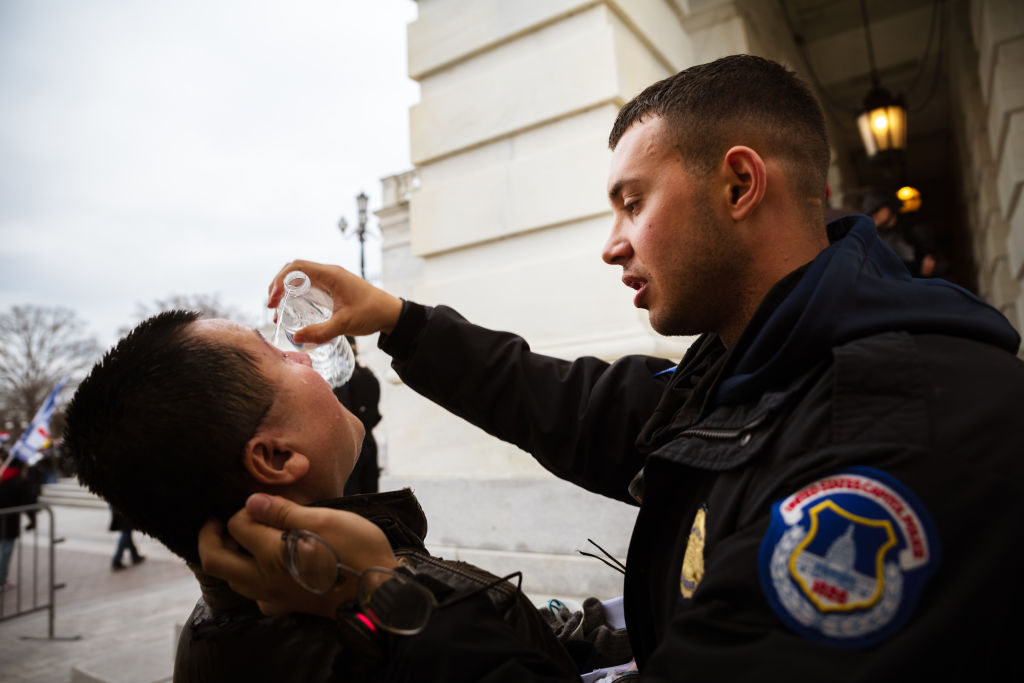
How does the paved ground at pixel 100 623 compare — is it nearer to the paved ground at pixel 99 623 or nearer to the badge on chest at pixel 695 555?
the paved ground at pixel 99 623

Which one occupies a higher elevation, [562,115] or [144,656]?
[562,115]

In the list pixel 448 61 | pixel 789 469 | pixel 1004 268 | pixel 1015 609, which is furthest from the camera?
pixel 1004 268

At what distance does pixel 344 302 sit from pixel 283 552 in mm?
999

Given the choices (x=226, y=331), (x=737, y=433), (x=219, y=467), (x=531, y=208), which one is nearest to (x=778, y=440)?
(x=737, y=433)

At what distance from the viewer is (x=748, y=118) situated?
5.26ft

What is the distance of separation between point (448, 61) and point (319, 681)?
4028 mm

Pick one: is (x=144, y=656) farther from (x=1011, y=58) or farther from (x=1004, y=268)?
(x=1004, y=268)

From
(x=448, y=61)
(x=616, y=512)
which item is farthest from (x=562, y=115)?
(x=616, y=512)

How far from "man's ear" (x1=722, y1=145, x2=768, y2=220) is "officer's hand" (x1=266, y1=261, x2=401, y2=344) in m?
1.07

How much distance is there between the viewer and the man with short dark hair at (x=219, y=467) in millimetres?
1251

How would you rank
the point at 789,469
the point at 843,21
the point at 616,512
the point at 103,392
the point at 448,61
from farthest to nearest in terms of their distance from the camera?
the point at 843,21 → the point at 448,61 → the point at 616,512 → the point at 103,392 → the point at 789,469

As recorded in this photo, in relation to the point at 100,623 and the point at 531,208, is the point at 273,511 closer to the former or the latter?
the point at 531,208

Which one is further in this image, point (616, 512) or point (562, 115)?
point (562, 115)

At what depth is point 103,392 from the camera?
1.34 metres
